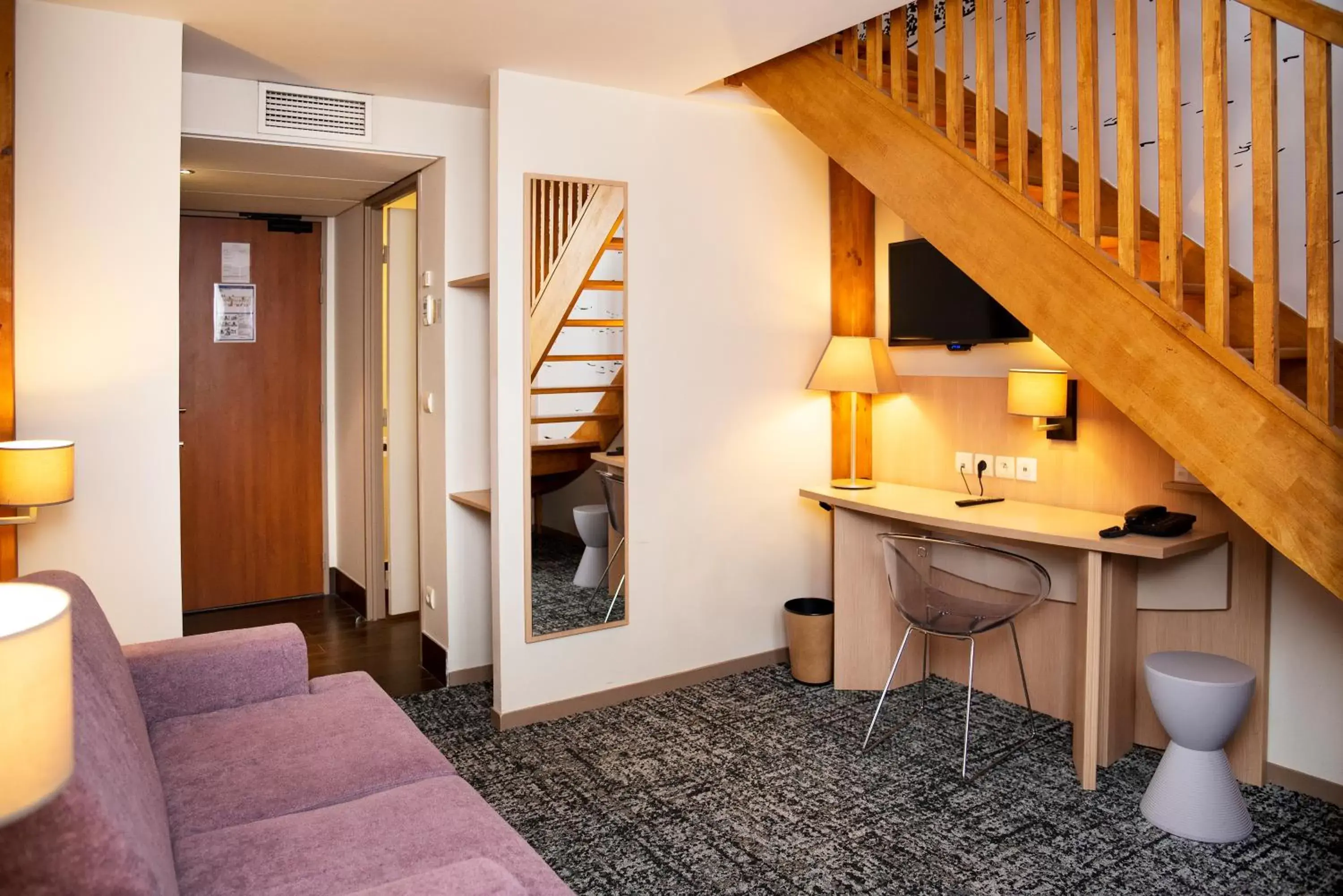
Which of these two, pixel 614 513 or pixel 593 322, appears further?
pixel 614 513

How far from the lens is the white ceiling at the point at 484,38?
302 centimetres

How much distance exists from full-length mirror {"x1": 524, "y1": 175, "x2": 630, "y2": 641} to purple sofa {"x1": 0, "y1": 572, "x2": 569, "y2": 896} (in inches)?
44.6

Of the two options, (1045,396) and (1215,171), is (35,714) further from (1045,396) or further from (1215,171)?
(1045,396)

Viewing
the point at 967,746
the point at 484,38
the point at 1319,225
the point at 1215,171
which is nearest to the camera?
the point at 1319,225

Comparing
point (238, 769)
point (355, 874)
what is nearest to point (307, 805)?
point (238, 769)

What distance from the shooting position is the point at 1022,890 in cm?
258

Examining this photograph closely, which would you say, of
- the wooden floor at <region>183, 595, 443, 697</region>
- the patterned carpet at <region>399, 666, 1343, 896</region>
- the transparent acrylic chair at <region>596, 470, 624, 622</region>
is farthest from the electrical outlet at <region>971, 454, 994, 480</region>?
the wooden floor at <region>183, 595, 443, 697</region>

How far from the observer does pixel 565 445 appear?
155 inches

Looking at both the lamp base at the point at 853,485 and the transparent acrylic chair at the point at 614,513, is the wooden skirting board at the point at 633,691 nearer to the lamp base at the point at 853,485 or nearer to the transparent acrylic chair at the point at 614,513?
the transparent acrylic chair at the point at 614,513

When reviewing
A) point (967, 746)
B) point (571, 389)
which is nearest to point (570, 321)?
point (571, 389)

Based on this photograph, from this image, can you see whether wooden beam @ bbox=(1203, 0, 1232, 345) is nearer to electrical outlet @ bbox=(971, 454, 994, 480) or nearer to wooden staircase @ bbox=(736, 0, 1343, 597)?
wooden staircase @ bbox=(736, 0, 1343, 597)

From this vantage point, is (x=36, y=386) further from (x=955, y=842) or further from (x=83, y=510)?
(x=955, y=842)

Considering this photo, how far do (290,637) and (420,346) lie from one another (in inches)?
81.9

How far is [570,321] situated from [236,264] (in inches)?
100
